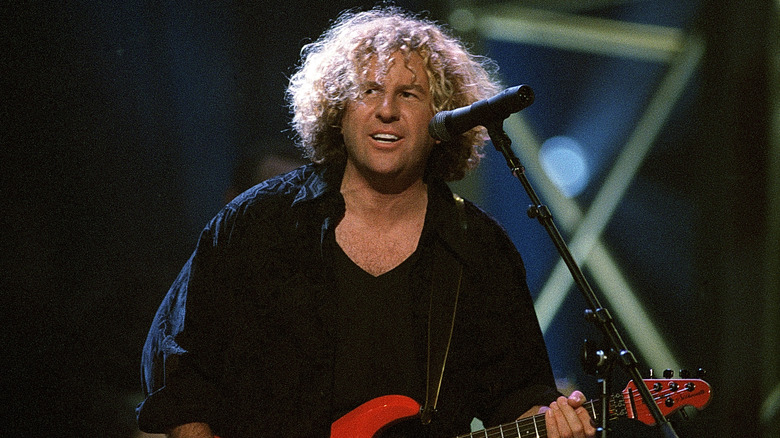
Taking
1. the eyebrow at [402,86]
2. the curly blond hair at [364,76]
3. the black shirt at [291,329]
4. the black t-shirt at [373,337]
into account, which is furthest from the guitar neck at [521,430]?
the eyebrow at [402,86]

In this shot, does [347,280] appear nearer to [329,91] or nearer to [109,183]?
[329,91]

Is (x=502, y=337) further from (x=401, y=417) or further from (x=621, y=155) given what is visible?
(x=621, y=155)

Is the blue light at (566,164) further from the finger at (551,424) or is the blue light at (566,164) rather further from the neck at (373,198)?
the finger at (551,424)

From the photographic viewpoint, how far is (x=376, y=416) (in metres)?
2.10

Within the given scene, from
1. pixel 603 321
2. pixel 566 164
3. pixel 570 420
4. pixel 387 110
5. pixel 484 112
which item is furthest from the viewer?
pixel 566 164

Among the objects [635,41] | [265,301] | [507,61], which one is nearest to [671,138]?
[635,41]

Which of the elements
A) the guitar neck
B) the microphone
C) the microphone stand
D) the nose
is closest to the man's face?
the nose

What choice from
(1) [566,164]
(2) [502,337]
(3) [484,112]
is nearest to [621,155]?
(1) [566,164]

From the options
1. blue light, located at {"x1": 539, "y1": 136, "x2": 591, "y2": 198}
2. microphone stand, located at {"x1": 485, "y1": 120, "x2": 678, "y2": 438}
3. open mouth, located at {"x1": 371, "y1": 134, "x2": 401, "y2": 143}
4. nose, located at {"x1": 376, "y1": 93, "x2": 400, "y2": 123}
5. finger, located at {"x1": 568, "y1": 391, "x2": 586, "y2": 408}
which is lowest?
finger, located at {"x1": 568, "y1": 391, "x2": 586, "y2": 408}

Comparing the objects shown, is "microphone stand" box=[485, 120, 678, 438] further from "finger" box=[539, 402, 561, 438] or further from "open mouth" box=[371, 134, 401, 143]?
"open mouth" box=[371, 134, 401, 143]

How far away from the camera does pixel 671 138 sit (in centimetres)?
352

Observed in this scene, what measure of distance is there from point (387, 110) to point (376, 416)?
106 centimetres

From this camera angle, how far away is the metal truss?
3.47m

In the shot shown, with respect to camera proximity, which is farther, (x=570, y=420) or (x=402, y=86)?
(x=402, y=86)
